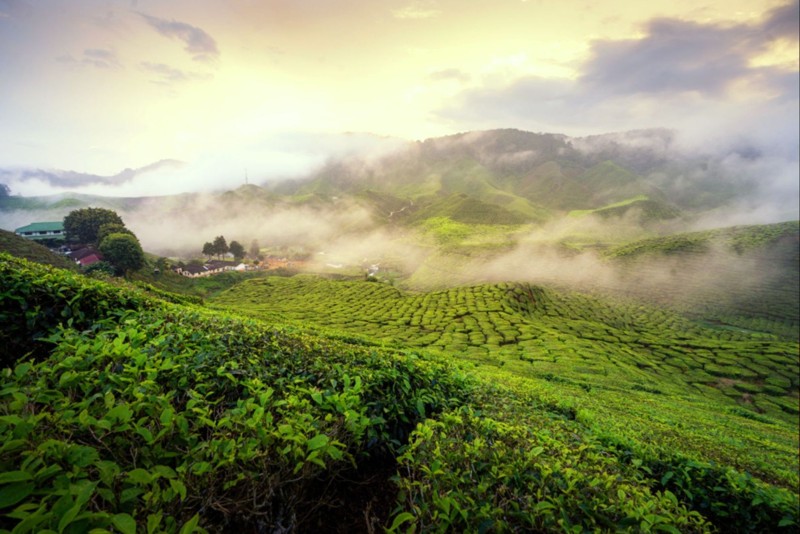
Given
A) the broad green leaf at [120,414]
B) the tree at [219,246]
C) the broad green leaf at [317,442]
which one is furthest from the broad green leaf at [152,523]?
the tree at [219,246]

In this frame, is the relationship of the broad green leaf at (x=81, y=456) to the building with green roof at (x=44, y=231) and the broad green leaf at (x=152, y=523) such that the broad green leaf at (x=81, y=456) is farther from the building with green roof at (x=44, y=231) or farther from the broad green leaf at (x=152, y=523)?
the building with green roof at (x=44, y=231)

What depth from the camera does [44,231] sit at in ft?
258

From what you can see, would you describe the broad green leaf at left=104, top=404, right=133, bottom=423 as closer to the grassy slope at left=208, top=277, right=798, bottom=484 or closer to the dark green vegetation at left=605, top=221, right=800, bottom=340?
the grassy slope at left=208, top=277, right=798, bottom=484

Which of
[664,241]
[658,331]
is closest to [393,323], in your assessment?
[658,331]

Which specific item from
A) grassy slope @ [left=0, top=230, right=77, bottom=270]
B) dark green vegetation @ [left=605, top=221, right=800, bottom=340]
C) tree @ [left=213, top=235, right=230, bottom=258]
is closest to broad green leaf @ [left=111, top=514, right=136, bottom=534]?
grassy slope @ [left=0, top=230, right=77, bottom=270]

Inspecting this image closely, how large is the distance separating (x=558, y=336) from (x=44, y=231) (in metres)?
112

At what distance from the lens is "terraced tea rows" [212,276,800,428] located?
31266mm

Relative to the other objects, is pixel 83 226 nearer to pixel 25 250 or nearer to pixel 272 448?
pixel 25 250

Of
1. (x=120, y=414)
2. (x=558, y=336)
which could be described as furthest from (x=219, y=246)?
(x=120, y=414)

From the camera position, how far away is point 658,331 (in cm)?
6019

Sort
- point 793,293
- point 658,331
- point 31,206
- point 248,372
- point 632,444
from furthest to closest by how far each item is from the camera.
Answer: point 31,206 → point 793,293 → point 658,331 → point 632,444 → point 248,372

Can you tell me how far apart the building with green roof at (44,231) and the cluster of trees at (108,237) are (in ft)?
18.3

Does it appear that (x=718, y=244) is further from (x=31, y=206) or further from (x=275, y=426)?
(x=31, y=206)

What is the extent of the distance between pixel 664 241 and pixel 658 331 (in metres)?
94.0
